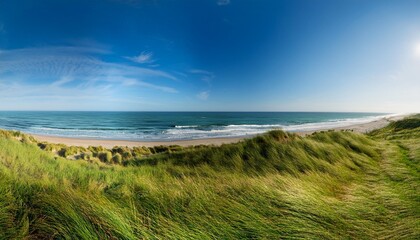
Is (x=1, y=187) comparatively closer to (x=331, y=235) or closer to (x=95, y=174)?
(x=95, y=174)

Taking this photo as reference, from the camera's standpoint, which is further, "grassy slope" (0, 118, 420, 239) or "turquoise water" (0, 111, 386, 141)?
"turquoise water" (0, 111, 386, 141)

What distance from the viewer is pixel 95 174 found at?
430cm

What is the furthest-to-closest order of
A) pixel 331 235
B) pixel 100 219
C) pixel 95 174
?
1. pixel 95 174
2. pixel 331 235
3. pixel 100 219

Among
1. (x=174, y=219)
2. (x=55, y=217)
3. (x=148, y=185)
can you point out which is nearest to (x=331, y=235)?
(x=174, y=219)

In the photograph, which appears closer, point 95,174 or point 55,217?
point 55,217

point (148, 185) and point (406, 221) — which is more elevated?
point (148, 185)

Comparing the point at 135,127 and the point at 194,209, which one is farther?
the point at 135,127

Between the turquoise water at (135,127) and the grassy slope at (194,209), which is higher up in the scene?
the grassy slope at (194,209)

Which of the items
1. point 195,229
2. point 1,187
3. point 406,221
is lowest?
point 406,221

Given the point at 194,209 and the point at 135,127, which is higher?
the point at 194,209

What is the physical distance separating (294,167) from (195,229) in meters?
3.95

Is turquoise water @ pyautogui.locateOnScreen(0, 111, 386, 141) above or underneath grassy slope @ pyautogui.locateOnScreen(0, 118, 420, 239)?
underneath

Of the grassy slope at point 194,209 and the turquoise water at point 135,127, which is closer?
the grassy slope at point 194,209

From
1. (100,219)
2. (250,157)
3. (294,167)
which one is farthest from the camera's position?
(250,157)
